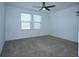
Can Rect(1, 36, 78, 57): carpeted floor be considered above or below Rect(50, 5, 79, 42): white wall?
below

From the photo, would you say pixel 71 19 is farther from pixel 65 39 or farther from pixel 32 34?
pixel 32 34

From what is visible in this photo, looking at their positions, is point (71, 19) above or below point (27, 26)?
above

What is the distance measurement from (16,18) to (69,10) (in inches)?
111

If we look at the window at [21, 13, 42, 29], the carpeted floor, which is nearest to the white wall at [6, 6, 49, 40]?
the window at [21, 13, 42, 29]

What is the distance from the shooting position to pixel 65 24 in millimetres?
4309

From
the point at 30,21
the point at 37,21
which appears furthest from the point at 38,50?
the point at 37,21

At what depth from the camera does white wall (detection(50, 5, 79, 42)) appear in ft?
12.7

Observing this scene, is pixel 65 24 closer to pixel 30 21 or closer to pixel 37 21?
pixel 37 21

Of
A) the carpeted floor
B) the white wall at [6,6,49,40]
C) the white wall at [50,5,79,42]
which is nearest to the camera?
the carpeted floor

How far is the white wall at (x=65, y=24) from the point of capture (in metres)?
3.88

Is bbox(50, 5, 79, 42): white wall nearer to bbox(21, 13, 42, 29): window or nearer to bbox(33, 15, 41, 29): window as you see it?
bbox(33, 15, 41, 29): window

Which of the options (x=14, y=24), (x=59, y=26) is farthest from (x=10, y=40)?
(x=59, y=26)

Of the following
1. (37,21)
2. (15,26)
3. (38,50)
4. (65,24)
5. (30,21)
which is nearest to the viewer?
(38,50)

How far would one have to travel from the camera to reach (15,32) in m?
3.99
